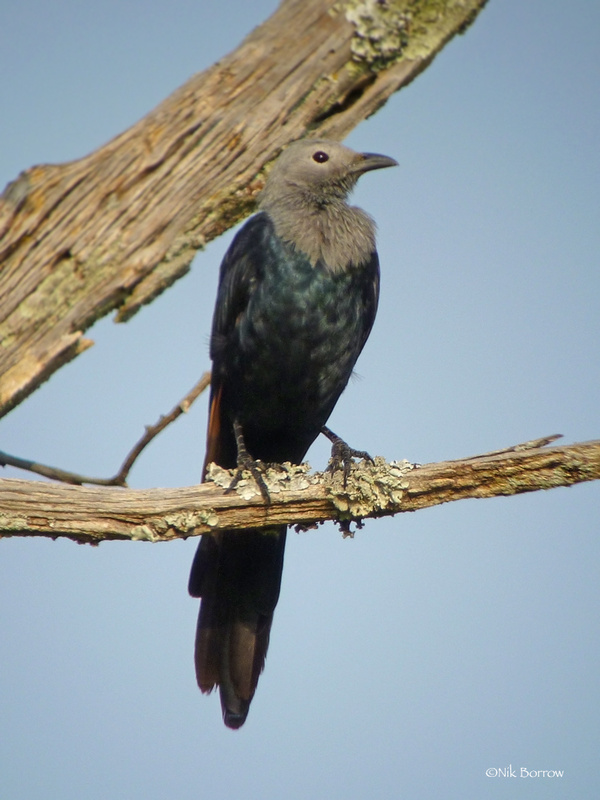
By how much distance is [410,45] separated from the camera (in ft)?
8.48

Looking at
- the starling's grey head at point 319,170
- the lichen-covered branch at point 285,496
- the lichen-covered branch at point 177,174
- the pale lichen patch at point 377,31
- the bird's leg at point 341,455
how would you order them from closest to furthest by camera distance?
1. the lichen-covered branch at point 177,174
2. the pale lichen patch at point 377,31
3. the lichen-covered branch at point 285,496
4. the bird's leg at point 341,455
5. the starling's grey head at point 319,170

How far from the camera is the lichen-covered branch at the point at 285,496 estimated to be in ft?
9.57

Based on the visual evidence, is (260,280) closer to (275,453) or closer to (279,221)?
(279,221)

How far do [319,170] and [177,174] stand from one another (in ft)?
7.79

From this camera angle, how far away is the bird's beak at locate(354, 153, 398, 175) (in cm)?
471

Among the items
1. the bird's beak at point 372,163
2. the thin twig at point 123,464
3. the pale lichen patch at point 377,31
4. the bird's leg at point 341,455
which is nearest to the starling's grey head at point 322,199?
the bird's beak at point 372,163

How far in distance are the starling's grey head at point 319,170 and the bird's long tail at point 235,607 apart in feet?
6.29

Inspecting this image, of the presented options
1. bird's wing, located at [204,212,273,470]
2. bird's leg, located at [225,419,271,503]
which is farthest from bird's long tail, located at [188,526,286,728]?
bird's leg, located at [225,419,271,503]

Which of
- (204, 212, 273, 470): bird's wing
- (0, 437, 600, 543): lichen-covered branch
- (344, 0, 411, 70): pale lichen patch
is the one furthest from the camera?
(204, 212, 273, 470): bird's wing

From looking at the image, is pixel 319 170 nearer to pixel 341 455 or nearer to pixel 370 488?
pixel 341 455

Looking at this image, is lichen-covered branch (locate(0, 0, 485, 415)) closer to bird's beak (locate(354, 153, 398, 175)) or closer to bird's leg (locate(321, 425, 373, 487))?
bird's leg (locate(321, 425, 373, 487))

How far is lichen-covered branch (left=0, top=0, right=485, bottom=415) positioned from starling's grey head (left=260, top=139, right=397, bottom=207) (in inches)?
78.4

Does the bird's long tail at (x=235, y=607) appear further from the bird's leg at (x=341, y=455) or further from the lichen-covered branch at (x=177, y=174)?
the lichen-covered branch at (x=177, y=174)

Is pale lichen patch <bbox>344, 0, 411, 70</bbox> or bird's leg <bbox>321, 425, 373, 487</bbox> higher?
pale lichen patch <bbox>344, 0, 411, 70</bbox>
